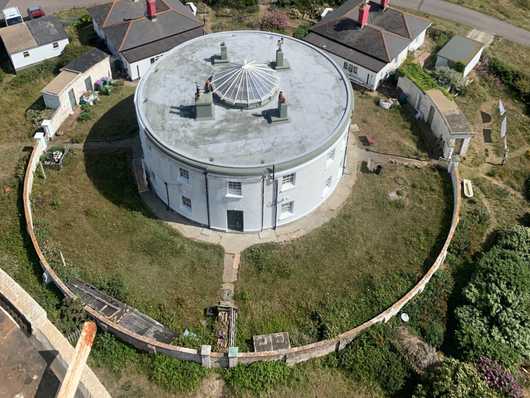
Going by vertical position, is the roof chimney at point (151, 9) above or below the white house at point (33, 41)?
above

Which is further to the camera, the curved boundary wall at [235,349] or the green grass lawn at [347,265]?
the green grass lawn at [347,265]

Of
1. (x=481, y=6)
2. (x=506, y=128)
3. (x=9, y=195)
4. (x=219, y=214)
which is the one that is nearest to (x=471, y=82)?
(x=506, y=128)

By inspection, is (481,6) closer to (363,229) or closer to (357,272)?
(363,229)

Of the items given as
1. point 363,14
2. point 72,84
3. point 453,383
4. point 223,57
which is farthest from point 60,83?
point 453,383

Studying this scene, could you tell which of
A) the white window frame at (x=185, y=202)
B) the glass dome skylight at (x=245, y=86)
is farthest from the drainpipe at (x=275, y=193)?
the glass dome skylight at (x=245, y=86)

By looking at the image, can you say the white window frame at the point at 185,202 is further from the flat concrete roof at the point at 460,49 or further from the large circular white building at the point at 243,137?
the flat concrete roof at the point at 460,49

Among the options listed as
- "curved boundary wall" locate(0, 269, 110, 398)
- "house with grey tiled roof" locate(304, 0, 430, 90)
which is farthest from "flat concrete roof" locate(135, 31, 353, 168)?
"curved boundary wall" locate(0, 269, 110, 398)

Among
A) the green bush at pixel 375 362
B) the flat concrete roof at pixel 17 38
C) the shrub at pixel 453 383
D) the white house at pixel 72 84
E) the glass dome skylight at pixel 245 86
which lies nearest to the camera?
the shrub at pixel 453 383

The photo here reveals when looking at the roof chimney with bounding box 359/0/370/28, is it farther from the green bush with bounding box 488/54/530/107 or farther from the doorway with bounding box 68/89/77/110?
the doorway with bounding box 68/89/77/110
